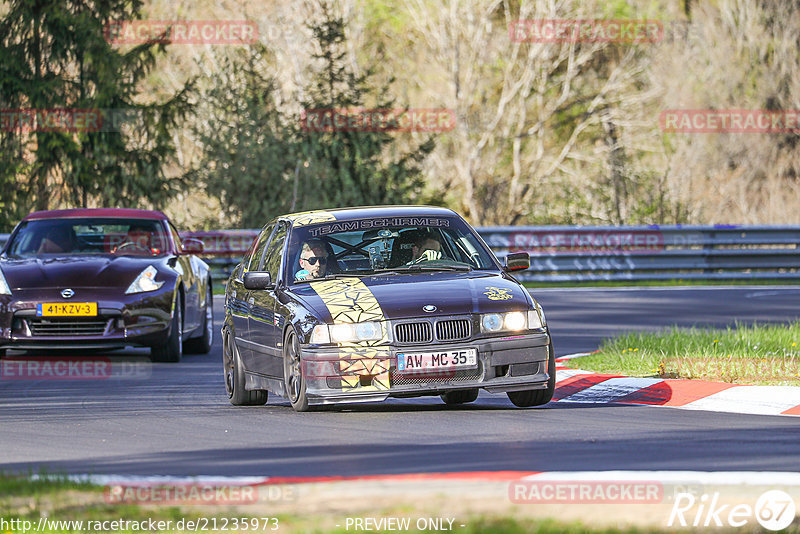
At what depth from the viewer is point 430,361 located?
10.2 metres

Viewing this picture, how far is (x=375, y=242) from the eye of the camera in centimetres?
1155

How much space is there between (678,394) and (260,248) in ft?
11.7

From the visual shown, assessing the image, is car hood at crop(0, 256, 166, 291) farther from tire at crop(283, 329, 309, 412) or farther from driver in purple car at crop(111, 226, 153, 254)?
tire at crop(283, 329, 309, 412)

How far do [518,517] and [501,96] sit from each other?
3988cm

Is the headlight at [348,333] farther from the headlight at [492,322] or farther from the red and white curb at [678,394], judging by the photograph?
the red and white curb at [678,394]

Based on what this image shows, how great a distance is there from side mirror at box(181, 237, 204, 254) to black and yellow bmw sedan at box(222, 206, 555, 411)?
13.0 feet

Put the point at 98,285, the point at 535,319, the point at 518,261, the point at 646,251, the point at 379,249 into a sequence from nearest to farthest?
1. the point at 535,319
2. the point at 379,249
3. the point at 518,261
4. the point at 98,285
5. the point at 646,251

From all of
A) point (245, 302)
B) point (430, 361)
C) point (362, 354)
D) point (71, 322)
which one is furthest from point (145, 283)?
point (430, 361)

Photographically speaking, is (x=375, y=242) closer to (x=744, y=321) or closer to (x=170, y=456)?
(x=170, y=456)

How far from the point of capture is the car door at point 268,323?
11.2m

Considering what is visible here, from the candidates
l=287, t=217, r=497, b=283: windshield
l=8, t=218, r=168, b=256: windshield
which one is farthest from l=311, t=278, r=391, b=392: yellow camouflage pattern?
l=8, t=218, r=168, b=256: windshield

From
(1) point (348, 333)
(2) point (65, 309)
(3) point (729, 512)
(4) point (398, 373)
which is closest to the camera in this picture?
(3) point (729, 512)

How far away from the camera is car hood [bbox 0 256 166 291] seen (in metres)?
14.9

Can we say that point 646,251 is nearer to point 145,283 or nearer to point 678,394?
point 145,283
